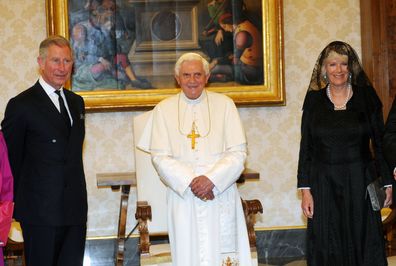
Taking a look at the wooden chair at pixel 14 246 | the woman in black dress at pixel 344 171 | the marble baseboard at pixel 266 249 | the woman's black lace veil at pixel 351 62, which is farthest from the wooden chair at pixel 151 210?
the marble baseboard at pixel 266 249

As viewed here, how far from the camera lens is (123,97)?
665 cm

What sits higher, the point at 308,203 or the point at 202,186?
the point at 202,186

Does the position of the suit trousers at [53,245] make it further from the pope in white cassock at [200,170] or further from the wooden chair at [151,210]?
the pope in white cassock at [200,170]

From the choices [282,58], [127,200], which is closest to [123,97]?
[127,200]

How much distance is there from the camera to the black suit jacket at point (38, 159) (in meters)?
4.15

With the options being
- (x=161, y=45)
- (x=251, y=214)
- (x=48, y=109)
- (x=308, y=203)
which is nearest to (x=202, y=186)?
(x=251, y=214)

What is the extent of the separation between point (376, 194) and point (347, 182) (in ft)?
0.66

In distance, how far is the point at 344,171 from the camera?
175 inches

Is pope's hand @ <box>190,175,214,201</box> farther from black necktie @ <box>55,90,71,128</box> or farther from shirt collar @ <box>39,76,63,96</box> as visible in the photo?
shirt collar @ <box>39,76,63,96</box>

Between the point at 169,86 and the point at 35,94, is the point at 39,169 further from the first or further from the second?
the point at 169,86

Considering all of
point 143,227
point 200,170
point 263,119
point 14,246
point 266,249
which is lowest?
point 266,249

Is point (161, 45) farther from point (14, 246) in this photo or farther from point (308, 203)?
point (308, 203)

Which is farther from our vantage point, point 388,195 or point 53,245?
point 388,195

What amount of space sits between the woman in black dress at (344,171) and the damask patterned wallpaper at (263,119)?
240 centimetres
